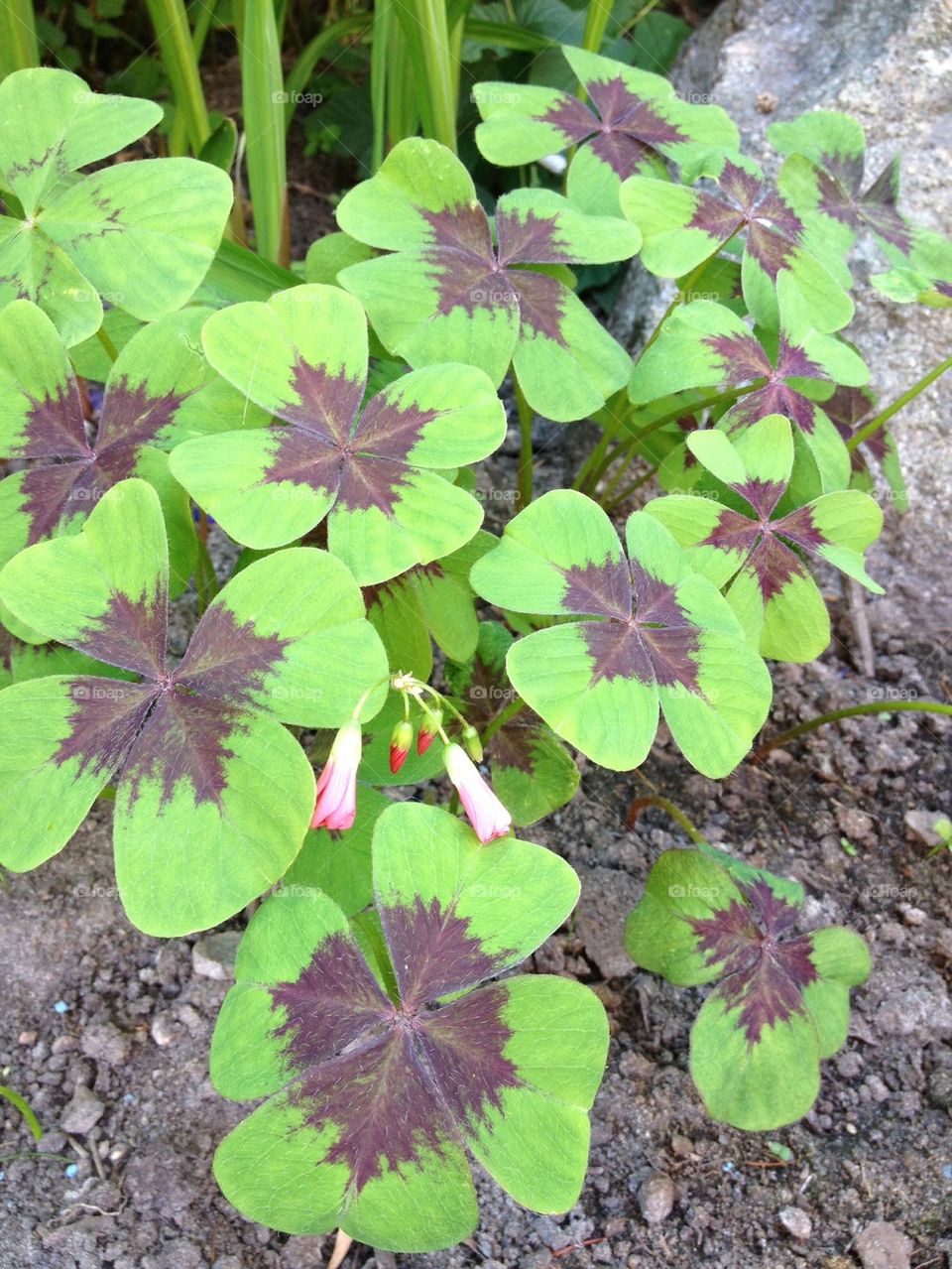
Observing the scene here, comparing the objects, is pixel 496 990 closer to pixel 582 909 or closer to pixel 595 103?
pixel 582 909

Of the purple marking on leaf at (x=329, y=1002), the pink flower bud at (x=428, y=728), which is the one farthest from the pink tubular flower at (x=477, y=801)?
A: the purple marking on leaf at (x=329, y=1002)

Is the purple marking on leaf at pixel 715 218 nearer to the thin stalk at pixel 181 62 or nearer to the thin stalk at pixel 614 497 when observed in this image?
the thin stalk at pixel 614 497

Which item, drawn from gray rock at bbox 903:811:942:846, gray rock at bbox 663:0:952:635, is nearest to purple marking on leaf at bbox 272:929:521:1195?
gray rock at bbox 903:811:942:846

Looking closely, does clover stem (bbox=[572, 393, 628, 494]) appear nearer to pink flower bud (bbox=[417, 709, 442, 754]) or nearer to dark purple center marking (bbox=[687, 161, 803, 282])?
dark purple center marking (bbox=[687, 161, 803, 282])

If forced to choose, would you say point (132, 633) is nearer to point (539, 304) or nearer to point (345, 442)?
point (345, 442)

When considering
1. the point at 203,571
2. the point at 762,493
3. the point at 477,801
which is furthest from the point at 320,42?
the point at 477,801

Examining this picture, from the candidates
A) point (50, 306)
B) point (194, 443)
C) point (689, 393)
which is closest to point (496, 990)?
point (194, 443)
